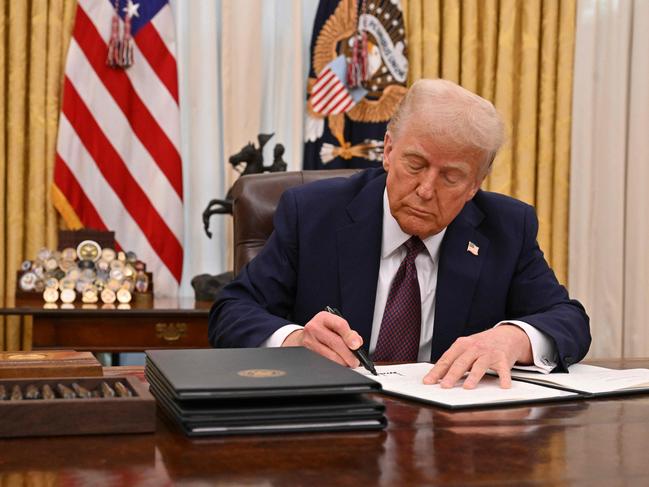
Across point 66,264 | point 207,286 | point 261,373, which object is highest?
point 261,373

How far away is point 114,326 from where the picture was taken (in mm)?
3629

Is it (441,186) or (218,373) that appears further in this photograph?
(441,186)

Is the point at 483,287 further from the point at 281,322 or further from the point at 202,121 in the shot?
→ the point at 202,121

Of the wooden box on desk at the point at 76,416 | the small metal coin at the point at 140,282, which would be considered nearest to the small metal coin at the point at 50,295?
the small metal coin at the point at 140,282

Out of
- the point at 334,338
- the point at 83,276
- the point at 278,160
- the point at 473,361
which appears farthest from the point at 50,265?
the point at 473,361

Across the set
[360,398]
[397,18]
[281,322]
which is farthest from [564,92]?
→ [360,398]

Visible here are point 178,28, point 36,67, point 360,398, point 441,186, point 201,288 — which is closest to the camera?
point 360,398

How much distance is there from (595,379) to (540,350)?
195 millimetres

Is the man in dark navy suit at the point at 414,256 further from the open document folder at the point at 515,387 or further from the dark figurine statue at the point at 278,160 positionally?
the dark figurine statue at the point at 278,160

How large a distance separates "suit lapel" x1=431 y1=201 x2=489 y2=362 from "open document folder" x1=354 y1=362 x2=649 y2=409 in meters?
0.44

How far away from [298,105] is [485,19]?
1.12 m

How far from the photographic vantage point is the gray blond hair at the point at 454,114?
7.09ft

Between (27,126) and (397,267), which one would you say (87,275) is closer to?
(27,126)

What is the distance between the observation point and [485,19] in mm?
4859
